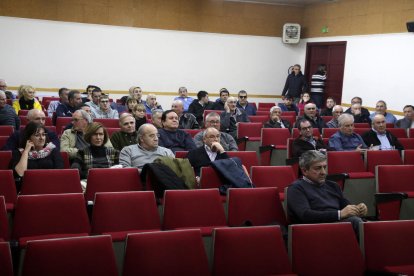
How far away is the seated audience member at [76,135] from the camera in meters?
4.84

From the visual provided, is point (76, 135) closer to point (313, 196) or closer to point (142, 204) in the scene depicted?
point (142, 204)

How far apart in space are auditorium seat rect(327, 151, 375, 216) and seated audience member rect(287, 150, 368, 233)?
4.24ft

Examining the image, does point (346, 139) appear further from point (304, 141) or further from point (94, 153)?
point (94, 153)

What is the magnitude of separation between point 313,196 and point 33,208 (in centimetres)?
192

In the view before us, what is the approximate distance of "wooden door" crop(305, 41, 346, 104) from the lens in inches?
→ 457

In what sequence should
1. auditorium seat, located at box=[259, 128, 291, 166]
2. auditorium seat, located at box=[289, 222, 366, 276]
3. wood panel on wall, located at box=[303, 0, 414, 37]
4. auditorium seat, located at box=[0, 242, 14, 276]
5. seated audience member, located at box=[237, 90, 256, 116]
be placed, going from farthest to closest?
wood panel on wall, located at box=[303, 0, 414, 37]
seated audience member, located at box=[237, 90, 256, 116]
auditorium seat, located at box=[259, 128, 291, 166]
auditorium seat, located at box=[289, 222, 366, 276]
auditorium seat, located at box=[0, 242, 14, 276]

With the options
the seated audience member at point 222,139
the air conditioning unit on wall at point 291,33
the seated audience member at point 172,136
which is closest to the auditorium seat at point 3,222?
the seated audience member at point 172,136

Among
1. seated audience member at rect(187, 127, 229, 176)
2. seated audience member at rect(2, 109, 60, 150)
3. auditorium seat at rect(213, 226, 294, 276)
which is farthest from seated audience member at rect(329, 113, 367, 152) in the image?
auditorium seat at rect(213, 226, 294, 276)

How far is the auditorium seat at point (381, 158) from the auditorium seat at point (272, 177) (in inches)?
54.1

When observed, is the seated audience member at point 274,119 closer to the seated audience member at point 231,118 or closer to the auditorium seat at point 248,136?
the auditorium seat at point 248,136

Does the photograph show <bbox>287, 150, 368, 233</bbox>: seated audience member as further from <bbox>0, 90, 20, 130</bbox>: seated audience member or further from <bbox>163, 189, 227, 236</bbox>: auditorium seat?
<bbox>0, 90, 20, 130</bbox>: seated audience member

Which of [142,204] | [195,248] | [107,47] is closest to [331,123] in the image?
[142,204]

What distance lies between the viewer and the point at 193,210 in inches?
133

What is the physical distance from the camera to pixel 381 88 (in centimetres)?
1006
